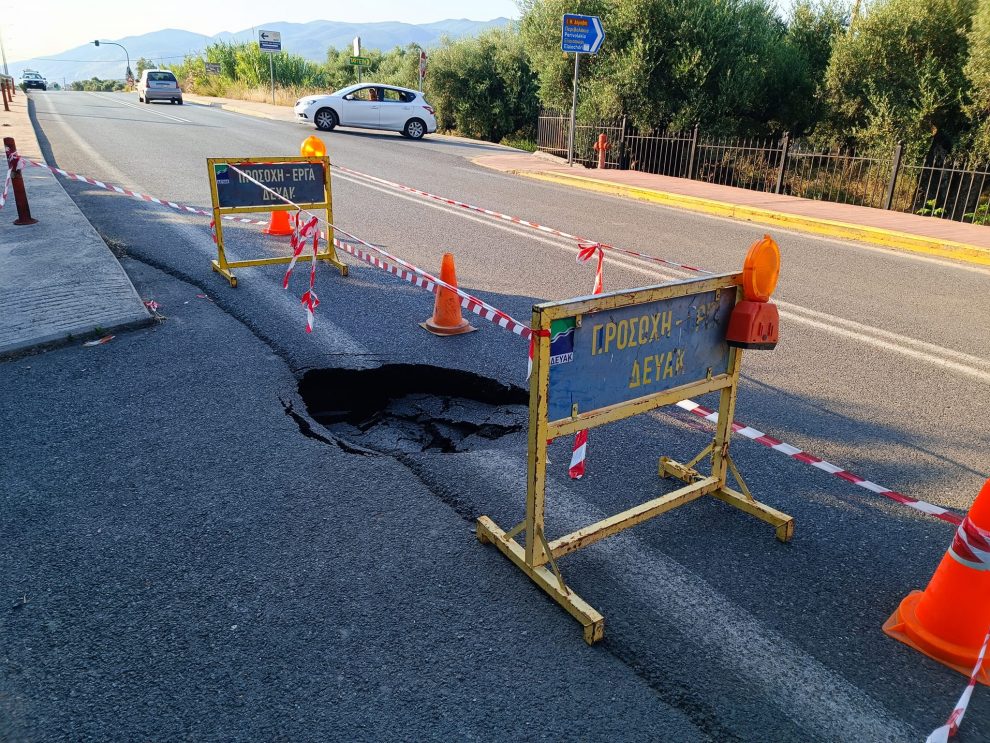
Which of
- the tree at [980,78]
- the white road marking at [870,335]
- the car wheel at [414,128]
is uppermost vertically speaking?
the tree at [980,78]

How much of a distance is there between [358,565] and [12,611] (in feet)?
4.39

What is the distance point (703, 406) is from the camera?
5.01 meters

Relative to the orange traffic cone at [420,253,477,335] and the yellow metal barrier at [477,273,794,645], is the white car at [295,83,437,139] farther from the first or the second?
the yellow metal barrier at [477,273,794,645]

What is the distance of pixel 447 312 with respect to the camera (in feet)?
20.2

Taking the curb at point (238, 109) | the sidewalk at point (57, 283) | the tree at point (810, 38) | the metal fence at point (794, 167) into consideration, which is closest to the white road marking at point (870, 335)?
the sidewalk at point (57, 283)

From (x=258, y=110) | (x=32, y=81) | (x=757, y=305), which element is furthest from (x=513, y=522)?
(x=32, y=81)

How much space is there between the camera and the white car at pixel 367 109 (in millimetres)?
24828

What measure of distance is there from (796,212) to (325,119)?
1752 cm

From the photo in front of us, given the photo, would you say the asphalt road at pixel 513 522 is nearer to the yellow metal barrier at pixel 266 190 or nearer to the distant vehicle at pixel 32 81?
the yellow metal barrier at pixel 266 190

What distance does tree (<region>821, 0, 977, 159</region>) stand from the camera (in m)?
16.0

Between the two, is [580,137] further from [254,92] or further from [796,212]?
[254,92]

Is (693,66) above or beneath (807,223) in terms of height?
above

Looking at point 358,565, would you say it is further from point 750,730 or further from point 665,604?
point 750,730

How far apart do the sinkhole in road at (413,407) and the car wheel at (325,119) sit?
2195 centimetres
